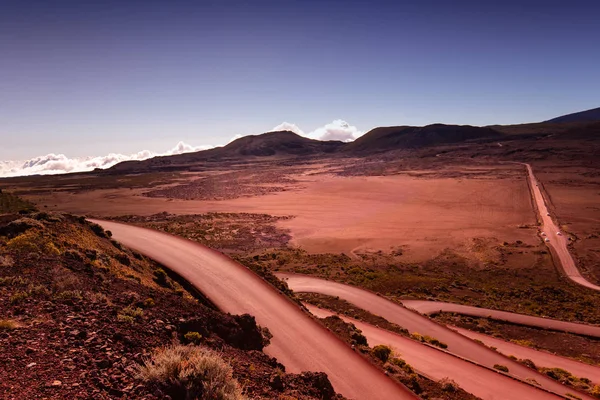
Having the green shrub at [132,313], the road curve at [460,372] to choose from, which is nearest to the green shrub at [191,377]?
the green shrub at [132,313]

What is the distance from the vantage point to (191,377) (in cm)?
566

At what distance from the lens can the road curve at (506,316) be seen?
21359 mm

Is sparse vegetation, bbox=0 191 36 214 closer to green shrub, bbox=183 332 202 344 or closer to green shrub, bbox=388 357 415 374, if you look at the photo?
green shrub, bbox=183 332 202 344

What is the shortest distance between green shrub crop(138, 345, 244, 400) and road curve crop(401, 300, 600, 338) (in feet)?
67.8

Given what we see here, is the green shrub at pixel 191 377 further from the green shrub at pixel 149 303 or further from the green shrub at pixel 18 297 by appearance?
the green shrub at pixel 18 297

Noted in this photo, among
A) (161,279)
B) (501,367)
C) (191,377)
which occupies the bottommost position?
(501,367)

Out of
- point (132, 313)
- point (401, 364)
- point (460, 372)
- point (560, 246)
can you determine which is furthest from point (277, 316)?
point (560, 246)

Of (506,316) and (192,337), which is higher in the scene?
(192,337)

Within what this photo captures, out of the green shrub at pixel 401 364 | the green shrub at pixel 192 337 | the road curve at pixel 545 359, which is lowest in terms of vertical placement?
the road curve at pixel 545 359

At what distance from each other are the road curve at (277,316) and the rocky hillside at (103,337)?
1.35 m

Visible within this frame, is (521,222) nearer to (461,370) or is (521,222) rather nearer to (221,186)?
(461,370)

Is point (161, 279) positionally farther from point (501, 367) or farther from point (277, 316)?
point (501, 367)

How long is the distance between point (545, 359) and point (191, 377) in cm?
1987

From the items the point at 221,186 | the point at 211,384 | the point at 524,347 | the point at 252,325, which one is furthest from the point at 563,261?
the point at 221,186
